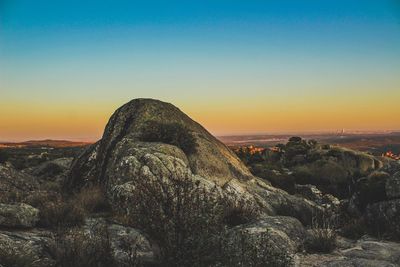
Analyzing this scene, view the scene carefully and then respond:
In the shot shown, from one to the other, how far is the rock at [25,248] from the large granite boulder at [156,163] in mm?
3407

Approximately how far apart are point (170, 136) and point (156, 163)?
8.42 ft

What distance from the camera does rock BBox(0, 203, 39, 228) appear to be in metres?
8.44

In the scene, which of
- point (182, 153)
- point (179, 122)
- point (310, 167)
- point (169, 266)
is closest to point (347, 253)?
point (169, 266)

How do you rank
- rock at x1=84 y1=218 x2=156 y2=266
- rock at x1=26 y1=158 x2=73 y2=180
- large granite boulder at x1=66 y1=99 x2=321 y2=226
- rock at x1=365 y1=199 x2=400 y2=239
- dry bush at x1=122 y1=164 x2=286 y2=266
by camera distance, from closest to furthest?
dry bush at x1=122 y1=164 x2=286 y2=266 < rock at x1=84 y1=218 x2=156 y2=266 < rock at x1=365 y1=199 x2=400 y2=239 < large granite boulder at x1=66 y1=99 x2=321 y2=226 < rock at x1=26 y1=158 x2=73 y2=180

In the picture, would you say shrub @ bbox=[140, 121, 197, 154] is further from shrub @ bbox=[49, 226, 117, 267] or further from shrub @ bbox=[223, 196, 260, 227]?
shrub @ bbox=[49, 226, 117, 267]

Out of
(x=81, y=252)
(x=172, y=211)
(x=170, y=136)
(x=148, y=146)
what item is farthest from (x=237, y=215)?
(x=81, y=252)

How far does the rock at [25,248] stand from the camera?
6.65 metres

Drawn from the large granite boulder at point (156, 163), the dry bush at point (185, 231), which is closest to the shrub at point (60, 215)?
the large granite boulder at point (156, 163)

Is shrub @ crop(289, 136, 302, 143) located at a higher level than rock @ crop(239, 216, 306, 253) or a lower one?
higher

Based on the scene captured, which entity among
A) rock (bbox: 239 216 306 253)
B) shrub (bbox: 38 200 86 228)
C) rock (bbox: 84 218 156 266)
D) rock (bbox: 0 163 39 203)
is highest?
rock (bbox: 0 163 39 203)

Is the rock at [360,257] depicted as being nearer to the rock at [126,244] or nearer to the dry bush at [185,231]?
the dry bush at [185,231]

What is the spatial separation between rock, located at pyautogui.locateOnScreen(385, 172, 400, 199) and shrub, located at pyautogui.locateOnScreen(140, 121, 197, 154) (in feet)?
22.6

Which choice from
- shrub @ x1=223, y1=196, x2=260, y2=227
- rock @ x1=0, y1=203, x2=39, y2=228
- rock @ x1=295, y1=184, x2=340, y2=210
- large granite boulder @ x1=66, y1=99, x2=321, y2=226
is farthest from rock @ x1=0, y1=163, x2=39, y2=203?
rock @ x1=295, y1=184, x2=340, y2=210

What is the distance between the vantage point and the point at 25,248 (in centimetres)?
743
